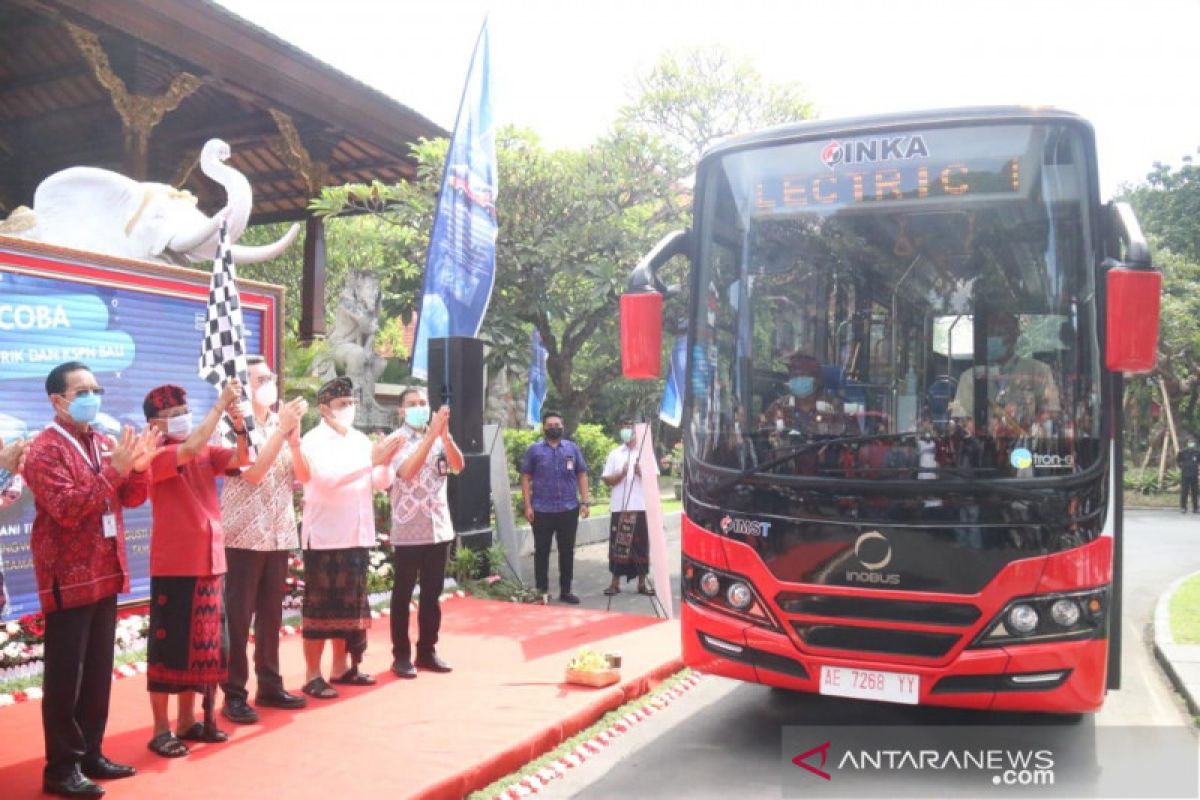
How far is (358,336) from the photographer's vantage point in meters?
13.9

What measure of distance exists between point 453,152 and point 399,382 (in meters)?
12.5

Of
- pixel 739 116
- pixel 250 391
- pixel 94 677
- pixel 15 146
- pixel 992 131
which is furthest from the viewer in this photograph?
pixel 15 146

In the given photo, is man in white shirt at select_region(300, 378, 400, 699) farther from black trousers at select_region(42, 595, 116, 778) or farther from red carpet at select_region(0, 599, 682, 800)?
black trousers at select_region(42, 595, 116, 778)

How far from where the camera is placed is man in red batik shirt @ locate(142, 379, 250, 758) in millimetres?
4539

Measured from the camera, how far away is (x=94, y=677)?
4297 millimetres

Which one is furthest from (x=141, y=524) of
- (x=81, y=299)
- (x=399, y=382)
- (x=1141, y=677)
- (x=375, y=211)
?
(x=399, y=382)

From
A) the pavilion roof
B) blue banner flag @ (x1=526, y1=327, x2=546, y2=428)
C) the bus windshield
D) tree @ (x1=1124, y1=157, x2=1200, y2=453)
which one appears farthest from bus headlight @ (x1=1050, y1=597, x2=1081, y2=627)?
tree @ (x1=1124, y1=157, x2=1200, y2=453)

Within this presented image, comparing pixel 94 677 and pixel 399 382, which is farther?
pixel 399 382

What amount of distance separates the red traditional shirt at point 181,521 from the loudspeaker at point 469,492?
446 centimetres

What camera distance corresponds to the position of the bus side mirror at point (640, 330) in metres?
5.43

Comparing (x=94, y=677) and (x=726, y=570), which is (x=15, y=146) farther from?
(x=726, y=570)

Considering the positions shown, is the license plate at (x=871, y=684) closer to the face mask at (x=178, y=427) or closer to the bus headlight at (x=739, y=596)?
the bus headlight at (x=739, y=596)

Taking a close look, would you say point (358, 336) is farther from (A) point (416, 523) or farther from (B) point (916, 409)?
(B) point (916, 409)

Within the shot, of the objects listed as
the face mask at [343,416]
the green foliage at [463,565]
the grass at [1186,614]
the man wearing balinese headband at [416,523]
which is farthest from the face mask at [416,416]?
the grass at [1186,614]
